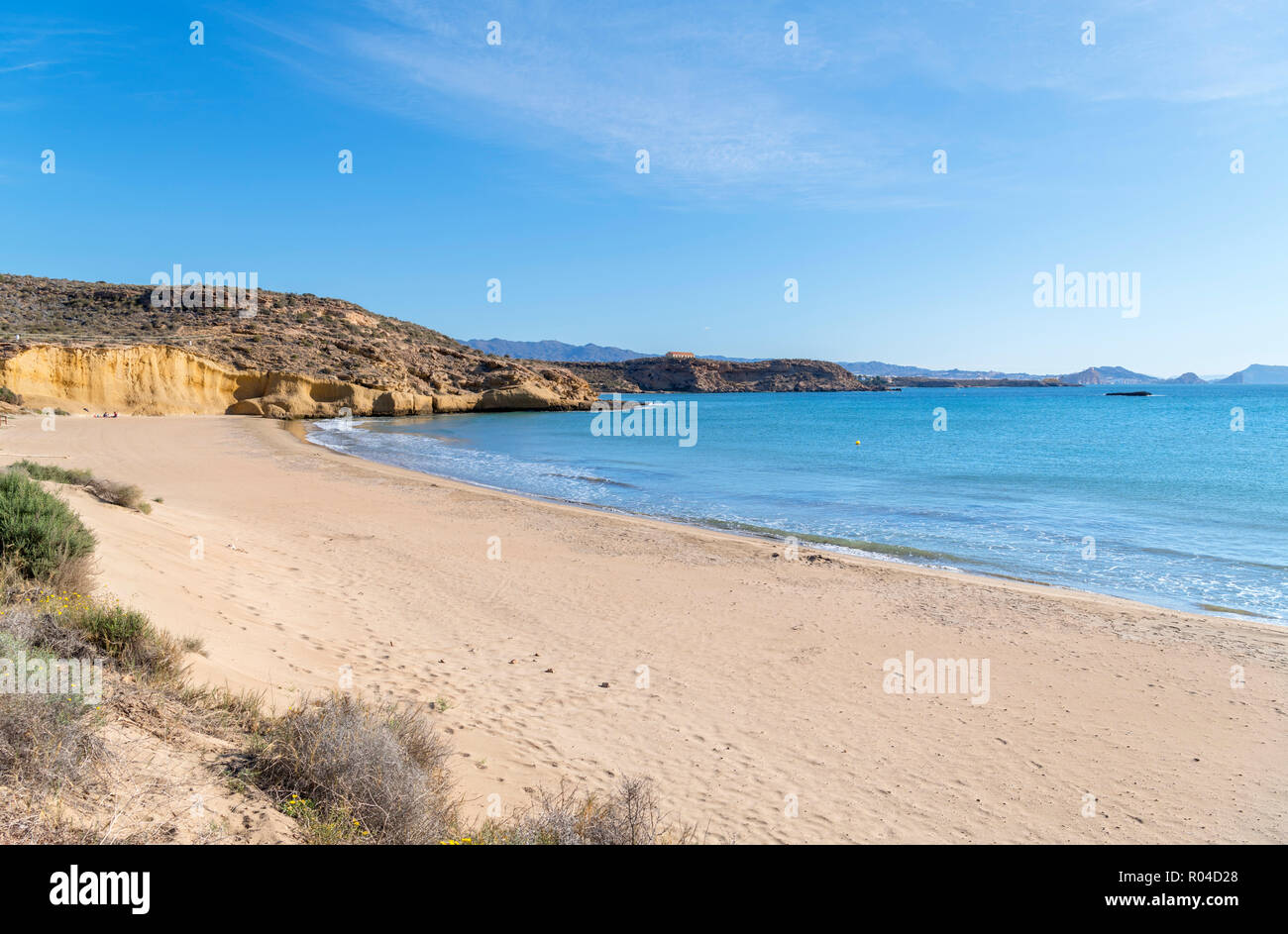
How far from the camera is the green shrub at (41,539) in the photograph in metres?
5.77

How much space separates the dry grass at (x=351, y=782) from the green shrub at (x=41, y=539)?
10.8 feet

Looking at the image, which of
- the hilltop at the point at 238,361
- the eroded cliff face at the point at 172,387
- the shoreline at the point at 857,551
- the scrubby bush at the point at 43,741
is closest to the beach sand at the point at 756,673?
the shoreline at the point at 857,551

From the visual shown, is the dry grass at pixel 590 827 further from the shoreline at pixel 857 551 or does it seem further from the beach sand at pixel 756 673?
the shoreline at pixel 857 551

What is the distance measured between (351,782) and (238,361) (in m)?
53.8

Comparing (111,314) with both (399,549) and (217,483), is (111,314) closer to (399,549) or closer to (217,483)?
(217,483)

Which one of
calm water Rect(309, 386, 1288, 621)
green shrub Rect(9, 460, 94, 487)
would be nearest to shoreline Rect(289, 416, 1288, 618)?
calm water Rect(309, 386, 1288, 621)

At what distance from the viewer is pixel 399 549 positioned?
12.5 m

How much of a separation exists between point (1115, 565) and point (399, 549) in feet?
43.7

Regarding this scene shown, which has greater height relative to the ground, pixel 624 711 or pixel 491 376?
pixel 491 376

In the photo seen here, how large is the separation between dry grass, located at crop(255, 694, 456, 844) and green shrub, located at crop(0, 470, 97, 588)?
328 cm

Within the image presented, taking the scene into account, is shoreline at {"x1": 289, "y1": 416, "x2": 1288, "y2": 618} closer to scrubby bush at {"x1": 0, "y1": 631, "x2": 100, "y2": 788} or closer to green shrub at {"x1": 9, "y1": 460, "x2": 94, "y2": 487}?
green shrub at {"x1": 9, "y1": 460, "x2": 94, "y2": 487}
